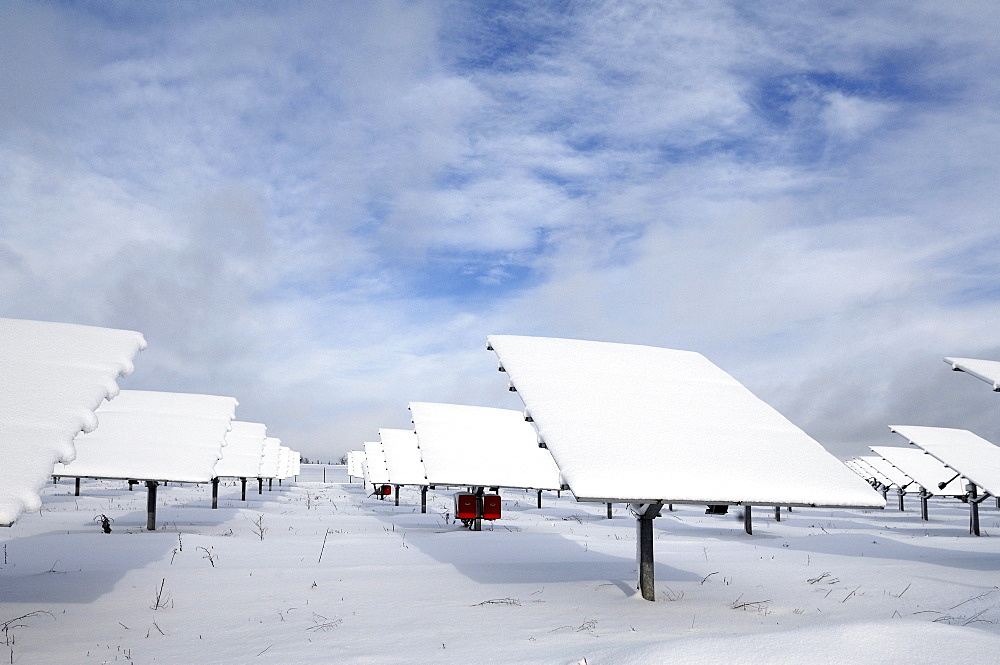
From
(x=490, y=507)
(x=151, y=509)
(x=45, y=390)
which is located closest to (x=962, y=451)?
(x=490, y=507)

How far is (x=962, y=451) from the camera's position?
71.9 ft

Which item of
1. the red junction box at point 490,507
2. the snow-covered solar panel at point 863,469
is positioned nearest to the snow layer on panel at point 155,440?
the red junction box at point 490,507

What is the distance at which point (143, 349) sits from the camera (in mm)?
8992

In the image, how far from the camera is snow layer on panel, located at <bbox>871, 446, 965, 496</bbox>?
95.5 feet

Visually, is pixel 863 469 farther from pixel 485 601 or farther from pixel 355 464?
pixel 485 601

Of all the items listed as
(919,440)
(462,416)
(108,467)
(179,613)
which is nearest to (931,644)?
(179,613)

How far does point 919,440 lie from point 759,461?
17.3 metres

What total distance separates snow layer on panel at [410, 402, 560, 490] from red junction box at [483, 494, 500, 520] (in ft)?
2.69

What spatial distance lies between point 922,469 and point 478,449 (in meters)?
23.1

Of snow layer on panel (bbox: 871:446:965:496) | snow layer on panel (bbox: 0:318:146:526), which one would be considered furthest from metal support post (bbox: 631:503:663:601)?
snow layer on panel (bbox: 871:446:965:496)

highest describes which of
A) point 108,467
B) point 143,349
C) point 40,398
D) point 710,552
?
point 143,349

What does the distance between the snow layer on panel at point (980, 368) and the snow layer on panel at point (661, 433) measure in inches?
164

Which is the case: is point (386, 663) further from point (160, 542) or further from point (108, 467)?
point (108, 467)

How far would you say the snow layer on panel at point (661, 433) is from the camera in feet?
25.3
